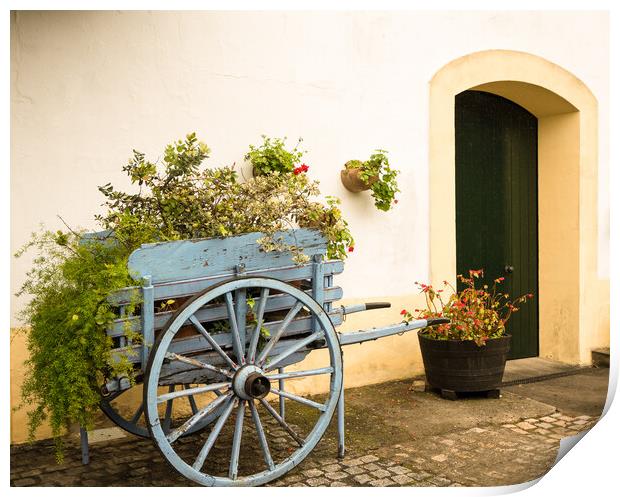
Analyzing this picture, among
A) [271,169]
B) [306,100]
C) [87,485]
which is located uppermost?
[306,100]

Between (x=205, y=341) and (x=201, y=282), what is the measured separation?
0.29 meters

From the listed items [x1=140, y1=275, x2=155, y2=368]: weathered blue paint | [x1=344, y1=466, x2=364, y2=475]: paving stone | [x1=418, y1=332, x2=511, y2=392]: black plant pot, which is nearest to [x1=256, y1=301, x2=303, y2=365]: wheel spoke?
[x1=140, y1=275, x2=155, y2=368]: weathered blue paint

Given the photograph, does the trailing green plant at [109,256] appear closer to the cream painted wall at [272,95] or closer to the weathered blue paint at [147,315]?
the weathered blue paint at [147,315]

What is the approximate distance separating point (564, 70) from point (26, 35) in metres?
4.41

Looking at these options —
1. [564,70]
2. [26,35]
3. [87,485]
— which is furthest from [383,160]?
[87,485]

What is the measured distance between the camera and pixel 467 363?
5332mm

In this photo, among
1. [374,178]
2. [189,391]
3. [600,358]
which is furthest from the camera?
[600,358]

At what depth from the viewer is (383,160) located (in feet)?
18.2

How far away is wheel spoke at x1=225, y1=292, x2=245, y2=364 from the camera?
3.57 m

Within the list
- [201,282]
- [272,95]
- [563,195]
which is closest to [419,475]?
[201,282]

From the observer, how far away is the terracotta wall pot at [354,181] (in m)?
5.44

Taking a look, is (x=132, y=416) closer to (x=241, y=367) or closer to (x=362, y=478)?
(x=241, y=367)

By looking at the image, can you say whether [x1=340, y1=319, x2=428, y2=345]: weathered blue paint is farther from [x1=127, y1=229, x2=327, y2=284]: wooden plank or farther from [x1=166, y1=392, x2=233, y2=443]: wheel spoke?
[x1=166, y1=392, x2=233, y2=443]: wheel spoke

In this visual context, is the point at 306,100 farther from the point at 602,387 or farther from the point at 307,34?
the point at 602,387
